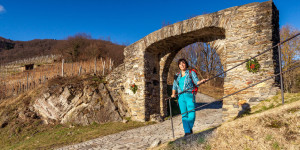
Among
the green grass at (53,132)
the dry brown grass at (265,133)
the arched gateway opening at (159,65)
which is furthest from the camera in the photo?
the arched gateway opening at (159,65)

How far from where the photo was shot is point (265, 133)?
257 centimetres

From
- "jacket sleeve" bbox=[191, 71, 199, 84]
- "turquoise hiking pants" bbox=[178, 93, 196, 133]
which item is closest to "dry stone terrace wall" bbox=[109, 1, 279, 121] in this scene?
"turquoise hiking pants" bbox=[178, 93, 196, 133]

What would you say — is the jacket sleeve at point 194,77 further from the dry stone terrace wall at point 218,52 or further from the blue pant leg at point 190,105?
the dry stone terrace wall at point 218,52

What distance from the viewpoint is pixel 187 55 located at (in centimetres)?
2275

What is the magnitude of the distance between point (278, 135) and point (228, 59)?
3868 mm

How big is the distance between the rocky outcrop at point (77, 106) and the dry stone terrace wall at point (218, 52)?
0.90m

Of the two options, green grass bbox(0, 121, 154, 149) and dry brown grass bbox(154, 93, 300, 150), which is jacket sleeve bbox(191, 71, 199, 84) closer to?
dry brown grass bbox(154, 93, 300, 150)

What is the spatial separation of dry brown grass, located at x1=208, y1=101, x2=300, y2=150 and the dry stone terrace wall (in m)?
2.69

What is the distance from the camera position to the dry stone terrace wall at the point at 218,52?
→ 18.0ft

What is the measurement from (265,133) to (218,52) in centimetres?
488

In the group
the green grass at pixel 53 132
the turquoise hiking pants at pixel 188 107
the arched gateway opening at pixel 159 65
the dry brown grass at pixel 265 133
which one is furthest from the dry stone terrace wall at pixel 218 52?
the dry brown grass at pixel 265 133

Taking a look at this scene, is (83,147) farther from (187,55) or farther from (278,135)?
(187,55)

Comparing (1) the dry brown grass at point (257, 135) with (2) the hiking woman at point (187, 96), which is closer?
(1) the dry brown grass at point (257, 135)

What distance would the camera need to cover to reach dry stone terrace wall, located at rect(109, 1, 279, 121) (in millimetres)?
5480
